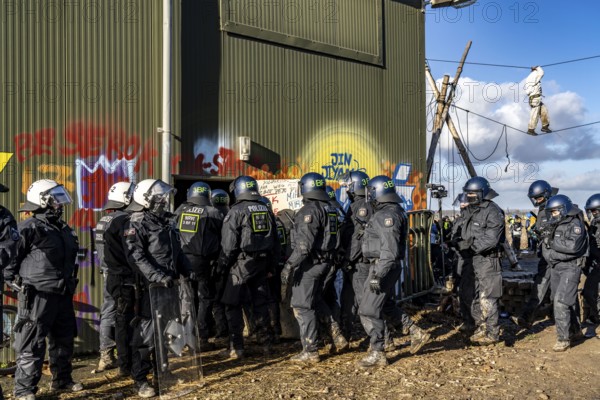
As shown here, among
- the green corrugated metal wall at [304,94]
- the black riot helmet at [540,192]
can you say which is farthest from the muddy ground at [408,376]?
the green corrugated metal wall at [304,94]

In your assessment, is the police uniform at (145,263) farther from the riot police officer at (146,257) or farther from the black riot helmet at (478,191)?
the black riot helmet at (478,191)

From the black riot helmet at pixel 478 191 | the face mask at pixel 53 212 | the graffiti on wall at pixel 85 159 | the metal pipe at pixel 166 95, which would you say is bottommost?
the face mask at pixel 53 212

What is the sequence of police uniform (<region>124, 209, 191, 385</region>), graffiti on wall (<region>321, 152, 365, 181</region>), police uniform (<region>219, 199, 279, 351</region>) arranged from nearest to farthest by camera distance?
police uniform (<region>124, 209, 191, 385</region>) → police uniform (<region>219, 199, 279, 351</region>) → graffiti on wall (<region>321, 152, 365, 181</region>)

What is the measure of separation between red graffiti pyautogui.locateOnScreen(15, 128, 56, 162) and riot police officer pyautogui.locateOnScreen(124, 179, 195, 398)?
7.40ft

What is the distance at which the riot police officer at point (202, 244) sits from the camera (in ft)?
24.8

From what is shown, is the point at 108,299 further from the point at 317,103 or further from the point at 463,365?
the point at 317,103

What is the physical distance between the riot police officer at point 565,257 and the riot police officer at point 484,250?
0.71 meters

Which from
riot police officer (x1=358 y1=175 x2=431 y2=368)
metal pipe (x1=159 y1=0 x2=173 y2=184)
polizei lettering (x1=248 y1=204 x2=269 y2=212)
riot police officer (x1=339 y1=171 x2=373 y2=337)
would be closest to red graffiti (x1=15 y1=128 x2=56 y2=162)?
metal pipe (x1=159 y1=0 x2=173 y2=184)

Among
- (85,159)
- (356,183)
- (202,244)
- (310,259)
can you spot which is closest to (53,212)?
(85,159)

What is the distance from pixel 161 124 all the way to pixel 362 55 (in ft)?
15.9

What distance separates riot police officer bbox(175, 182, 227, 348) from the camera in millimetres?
7570

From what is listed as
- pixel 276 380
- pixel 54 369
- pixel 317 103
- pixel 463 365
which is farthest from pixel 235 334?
pixel 317 103

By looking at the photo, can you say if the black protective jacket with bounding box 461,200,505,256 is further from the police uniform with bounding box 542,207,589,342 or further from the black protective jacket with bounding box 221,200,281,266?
the black protective jacket with bounding box 221,200,281,266

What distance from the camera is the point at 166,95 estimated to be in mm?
8336
